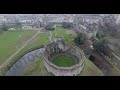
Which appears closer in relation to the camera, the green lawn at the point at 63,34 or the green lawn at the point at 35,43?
the green lawn at the point at 35,43

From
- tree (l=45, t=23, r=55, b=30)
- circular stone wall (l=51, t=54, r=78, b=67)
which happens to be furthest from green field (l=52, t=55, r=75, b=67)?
tree (l=45, t=23, r=55, b=30)

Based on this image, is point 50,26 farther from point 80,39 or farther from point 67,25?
point 80,39

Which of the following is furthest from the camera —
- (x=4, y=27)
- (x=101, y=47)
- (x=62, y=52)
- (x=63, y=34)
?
(x=63, y=34)

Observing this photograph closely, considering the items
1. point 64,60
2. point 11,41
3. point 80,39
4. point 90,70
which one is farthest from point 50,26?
point 90,70

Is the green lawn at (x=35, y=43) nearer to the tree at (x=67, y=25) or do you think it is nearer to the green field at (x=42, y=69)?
the green field at (x=42, y=69)

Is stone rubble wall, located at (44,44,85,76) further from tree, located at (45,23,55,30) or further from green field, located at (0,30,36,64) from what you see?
tree, located at (45,23,55,30)

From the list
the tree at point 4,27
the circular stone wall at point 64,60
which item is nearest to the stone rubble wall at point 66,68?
the circular stone wall at point 64,60
